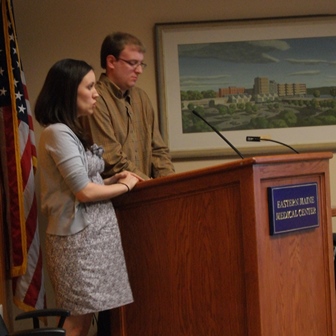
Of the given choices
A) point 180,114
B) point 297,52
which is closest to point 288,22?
point 297,52

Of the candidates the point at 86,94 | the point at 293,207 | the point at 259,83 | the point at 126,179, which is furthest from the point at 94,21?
the point at 293,207

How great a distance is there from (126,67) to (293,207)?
1215 mm

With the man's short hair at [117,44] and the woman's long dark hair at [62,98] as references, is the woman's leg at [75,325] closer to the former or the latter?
the woman's long dark hair at [62,98]

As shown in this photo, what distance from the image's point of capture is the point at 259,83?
3.88 metres

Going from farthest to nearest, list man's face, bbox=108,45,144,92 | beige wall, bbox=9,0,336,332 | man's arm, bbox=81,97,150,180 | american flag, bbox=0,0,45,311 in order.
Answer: beige wall, bbox=9,0,336,332 < american flag, bbox=0,0,45,311 < man's face, bbox=108,45,144,92 < man's arm, bbox=81,97,150,180

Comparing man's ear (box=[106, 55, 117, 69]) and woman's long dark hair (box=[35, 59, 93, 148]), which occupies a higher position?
man's ear (box=[106, 55, 117, 69])

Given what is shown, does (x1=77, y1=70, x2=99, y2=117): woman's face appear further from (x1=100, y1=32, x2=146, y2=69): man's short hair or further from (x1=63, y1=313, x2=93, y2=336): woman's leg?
(x1=63, y1=313, x2=93, y2=336): woman's leg

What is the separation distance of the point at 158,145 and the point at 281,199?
3.91 ft

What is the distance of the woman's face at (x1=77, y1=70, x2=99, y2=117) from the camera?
228 cm

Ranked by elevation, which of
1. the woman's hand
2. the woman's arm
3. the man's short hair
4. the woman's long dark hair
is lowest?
the woman's arm

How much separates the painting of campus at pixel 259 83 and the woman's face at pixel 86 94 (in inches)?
60.9

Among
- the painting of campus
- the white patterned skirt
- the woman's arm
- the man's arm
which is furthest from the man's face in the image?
the painting of campus

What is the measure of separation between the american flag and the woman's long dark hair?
2.61ft

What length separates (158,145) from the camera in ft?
10.0
